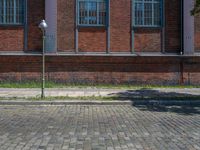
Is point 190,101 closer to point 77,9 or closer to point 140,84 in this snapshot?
point 140,84

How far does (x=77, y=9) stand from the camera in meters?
24.5

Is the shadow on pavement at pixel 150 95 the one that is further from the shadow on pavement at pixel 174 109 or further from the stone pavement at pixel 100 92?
the shadow on pavement at pixel 174 109

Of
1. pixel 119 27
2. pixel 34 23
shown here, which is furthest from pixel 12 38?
pixel 119 27

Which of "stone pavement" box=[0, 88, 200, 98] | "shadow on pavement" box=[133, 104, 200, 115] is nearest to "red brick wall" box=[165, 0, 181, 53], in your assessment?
"stone pavement" box=[0, 88, 200, 98]

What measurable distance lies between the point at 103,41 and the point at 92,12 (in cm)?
179

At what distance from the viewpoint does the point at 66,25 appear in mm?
24406

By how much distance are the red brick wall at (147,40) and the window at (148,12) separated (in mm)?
434

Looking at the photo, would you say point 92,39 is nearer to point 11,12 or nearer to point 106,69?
point 106,69

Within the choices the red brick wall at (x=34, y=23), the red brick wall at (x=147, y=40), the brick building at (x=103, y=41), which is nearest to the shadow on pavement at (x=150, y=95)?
the brick building at (x=103, y=41)

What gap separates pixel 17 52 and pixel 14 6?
267cm

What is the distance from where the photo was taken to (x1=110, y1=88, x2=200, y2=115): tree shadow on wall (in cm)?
1636

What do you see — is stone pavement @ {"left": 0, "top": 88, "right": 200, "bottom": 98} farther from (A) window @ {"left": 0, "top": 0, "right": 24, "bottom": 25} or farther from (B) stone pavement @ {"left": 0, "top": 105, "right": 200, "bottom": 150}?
(A) window @ {"left": 0, "top": 0, "right": 24, "bottom": 25}

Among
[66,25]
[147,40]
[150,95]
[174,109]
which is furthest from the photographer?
[147,40]

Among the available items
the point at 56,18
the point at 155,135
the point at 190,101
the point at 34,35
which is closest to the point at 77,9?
the point at 56,18
